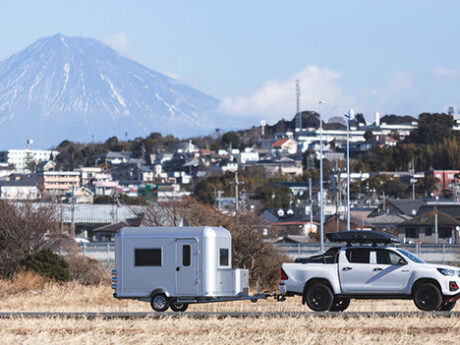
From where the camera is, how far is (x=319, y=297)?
22.0 metres

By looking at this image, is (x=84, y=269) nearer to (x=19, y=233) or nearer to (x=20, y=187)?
(x=19, y=233)

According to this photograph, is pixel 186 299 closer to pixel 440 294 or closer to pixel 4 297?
pixel 440 294

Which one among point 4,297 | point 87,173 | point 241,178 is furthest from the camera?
point 87,173

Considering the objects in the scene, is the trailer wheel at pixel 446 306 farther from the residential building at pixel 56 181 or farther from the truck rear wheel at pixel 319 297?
the residential building at pixel 56 181

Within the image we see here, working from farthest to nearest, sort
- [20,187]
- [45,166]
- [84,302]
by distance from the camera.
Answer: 1. [45,166]
2. [20,187]
3. [84,302]

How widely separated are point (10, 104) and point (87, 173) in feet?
99.6

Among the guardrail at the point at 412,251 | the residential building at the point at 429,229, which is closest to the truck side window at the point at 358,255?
the guardrail at the point at 412,251

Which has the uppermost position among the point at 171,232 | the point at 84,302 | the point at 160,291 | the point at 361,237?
the point at 171,232

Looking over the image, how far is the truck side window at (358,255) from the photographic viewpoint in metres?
21.9

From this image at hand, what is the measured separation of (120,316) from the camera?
67.1ft

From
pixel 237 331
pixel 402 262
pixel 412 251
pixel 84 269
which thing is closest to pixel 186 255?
pixel 237 331

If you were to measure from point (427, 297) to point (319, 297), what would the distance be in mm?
2303

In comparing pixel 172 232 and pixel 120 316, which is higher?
pixel 172 232

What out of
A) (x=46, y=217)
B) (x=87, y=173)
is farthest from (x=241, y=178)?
(x=46, y=217)
